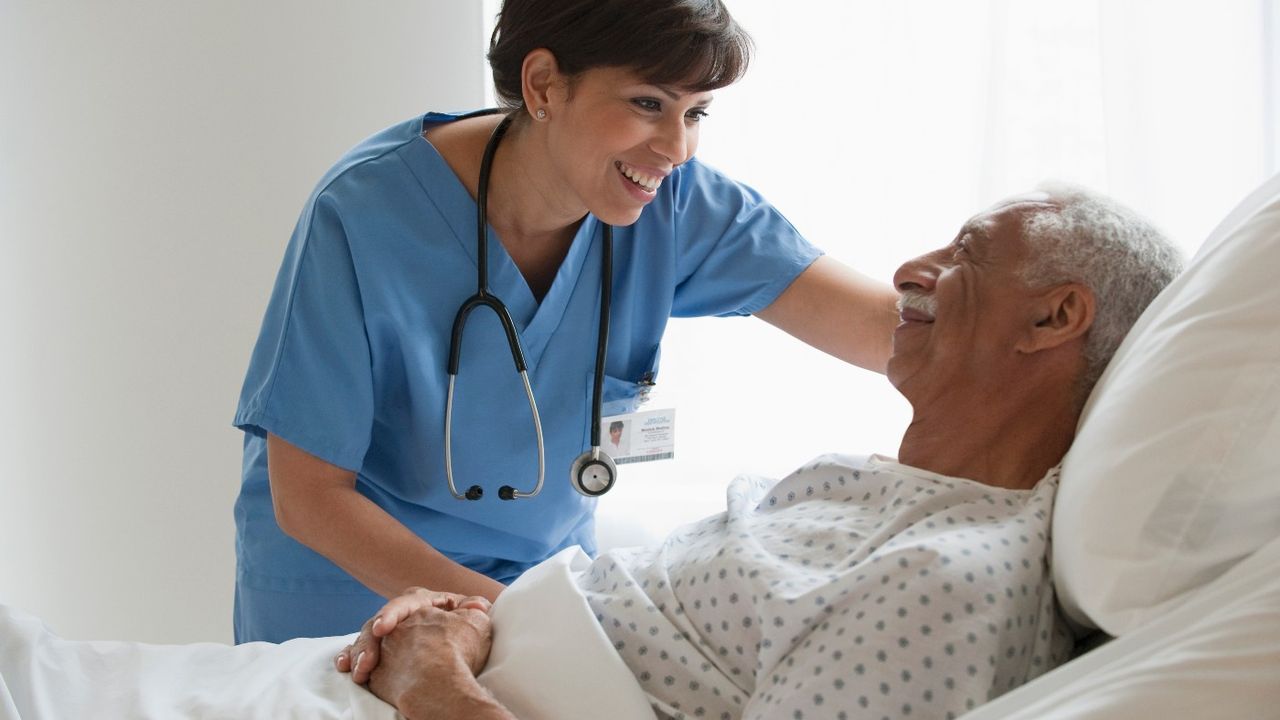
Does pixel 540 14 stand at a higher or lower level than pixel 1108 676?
higher

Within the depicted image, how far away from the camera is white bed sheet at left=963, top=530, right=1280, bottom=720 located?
2.69 ft

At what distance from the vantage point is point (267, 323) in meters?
1.57

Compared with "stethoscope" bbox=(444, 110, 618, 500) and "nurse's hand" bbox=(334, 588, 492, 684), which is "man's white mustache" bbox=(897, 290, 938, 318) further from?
"nurse's hand" bbox=(334, 588, 492, 684)

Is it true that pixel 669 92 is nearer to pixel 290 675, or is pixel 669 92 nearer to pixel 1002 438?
pixel 1002 438

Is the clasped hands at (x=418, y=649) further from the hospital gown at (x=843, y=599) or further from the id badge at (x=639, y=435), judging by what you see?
the id badge at (x=639, y=435)

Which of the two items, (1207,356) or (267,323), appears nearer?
(1207,356)

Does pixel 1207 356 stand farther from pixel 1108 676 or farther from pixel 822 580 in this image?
pixel 822 580

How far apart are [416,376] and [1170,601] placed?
97 centimetres

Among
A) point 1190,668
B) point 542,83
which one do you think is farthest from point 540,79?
point 1190,668

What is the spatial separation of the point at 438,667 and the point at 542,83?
0.75m

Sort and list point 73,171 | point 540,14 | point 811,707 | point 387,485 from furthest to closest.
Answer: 1. point 73,171
2. point 387,485
3. point 540,14
4. point 811,707

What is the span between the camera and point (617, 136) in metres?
1.49

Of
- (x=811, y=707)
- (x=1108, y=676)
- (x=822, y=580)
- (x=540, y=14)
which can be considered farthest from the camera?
(x=540, y=14)

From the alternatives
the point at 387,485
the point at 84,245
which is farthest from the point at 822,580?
the point at 84,245
